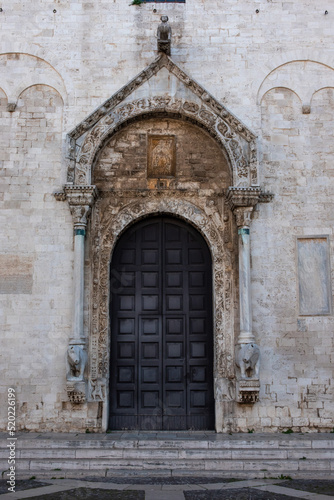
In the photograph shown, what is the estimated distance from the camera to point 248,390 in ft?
31.6

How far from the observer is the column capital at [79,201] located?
10.2 meters

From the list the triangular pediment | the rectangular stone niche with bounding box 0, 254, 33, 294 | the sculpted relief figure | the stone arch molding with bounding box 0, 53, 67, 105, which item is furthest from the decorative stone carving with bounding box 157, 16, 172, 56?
the rectangular stone niche with bounding box 0, 254, 33, 294

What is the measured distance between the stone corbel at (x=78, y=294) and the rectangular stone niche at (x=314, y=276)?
424 cm

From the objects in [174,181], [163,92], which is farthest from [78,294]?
[163,92]

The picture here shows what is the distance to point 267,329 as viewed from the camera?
10203mm

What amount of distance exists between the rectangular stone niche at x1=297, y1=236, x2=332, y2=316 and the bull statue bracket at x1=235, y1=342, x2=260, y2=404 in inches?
54.2

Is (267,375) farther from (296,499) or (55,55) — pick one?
(55,55)

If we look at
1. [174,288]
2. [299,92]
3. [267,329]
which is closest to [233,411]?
[267,329]

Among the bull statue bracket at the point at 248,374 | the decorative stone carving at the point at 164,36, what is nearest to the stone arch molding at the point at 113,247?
the bull statue bracket at the point at 248,374

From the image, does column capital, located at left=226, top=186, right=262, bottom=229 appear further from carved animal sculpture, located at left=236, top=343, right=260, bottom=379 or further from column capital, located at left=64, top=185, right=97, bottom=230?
column capital, located at left=64, top=185, right=97, bottom=230

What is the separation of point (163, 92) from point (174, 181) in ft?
6.00

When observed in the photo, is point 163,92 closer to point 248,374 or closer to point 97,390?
point 248,374

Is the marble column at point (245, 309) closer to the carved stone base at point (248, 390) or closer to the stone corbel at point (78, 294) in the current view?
the carved stone base at point (248, 390)

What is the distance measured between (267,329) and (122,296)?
2.94m
